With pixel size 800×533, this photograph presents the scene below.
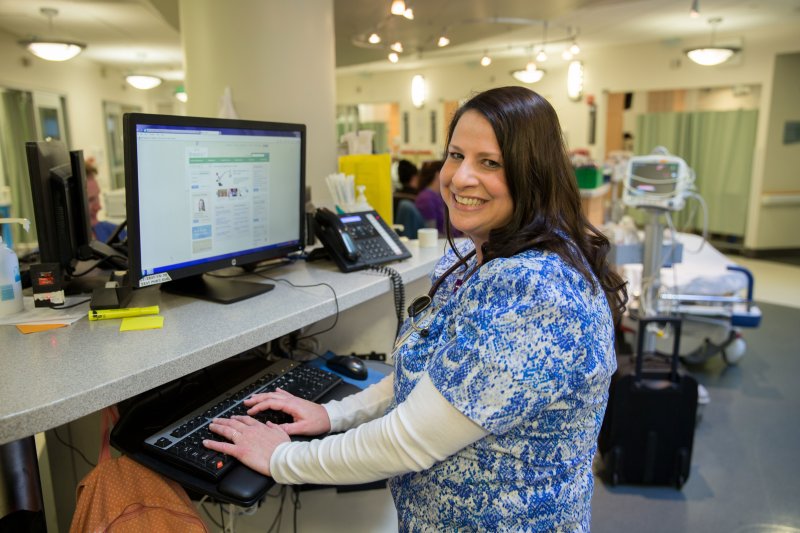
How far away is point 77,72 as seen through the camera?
27.4ft

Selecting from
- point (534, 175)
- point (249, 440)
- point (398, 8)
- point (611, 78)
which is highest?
point (611, 78)

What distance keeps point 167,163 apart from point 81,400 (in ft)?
1.85

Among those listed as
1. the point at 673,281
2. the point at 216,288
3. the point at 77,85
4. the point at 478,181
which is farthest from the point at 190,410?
the point at 77,85

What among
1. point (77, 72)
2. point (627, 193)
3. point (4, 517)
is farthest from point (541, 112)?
point (77, 72)

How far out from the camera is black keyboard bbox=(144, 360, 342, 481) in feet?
3.22

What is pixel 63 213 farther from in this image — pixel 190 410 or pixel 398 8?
pixel 398 8

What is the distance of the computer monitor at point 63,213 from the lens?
148 centimetres

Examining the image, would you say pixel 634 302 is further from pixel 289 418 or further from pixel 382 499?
pixel 289 418

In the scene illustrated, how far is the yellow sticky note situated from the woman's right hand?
0.83ft

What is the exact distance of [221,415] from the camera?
43.7 inches

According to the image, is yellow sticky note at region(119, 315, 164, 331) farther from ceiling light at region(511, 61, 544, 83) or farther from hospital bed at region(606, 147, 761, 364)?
ceiling light at region(511, 61, 544, 83)

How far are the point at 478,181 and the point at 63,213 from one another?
1.18 meters

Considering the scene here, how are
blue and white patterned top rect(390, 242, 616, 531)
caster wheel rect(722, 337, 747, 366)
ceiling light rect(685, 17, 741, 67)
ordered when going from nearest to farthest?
blue and white patterned top rect(390, 242, 616, 531) < caster wheel rect(722, 337, 747, 366) < ceiling light rect(685, 17, 741, 67)

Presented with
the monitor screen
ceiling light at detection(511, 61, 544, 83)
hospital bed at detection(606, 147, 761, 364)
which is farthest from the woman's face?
ceiling light at detection(511, 61, 544, 83)
